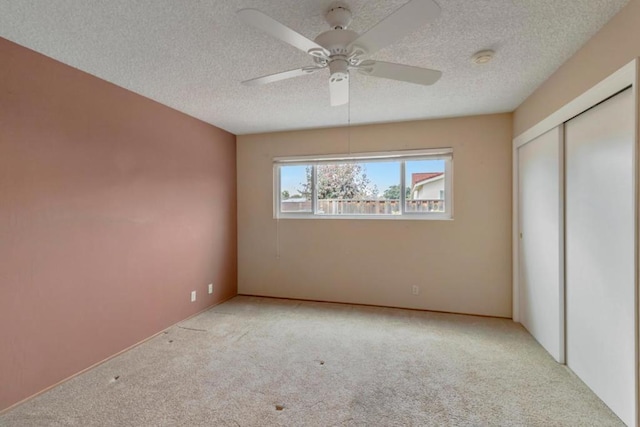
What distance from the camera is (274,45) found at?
6.66 ft

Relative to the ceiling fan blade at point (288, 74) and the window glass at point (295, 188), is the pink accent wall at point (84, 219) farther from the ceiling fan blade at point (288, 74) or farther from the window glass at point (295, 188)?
the ceiling fan blade at point (288, 74)

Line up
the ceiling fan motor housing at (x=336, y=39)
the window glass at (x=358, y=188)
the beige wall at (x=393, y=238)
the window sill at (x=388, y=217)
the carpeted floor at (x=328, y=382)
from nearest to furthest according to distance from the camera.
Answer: the ceiling fan motor housing at (x=336, y=39), the carpeted floor at (x=328, y=382), the beige wall at (x=393, y=238), the window sill at (x=388, y=217), the window glass at (x=358, y=188)

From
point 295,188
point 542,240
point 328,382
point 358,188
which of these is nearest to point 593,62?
point 542,240

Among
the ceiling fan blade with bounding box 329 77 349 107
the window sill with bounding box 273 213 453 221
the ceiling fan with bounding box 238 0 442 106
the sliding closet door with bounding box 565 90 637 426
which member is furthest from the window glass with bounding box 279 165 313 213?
the sliding closet door with bounding box 565 90 637 426

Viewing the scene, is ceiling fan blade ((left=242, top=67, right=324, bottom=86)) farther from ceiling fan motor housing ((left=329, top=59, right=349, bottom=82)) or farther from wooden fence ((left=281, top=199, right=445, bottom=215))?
wooden fence ((left=281, top=199, right=445, bottom=215))

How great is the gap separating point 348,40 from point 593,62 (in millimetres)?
1686

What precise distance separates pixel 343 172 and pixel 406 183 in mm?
849

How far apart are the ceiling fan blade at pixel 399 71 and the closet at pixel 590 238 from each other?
1.04 meters

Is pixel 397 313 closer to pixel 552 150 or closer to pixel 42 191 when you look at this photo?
pixel 552 150

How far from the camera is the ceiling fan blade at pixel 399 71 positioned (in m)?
1.71

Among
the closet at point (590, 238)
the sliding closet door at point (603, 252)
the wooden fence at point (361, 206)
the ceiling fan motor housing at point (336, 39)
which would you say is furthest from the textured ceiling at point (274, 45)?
the wooden fence at point (361, 206)

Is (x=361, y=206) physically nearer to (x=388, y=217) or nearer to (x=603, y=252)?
(x=388, y=217)

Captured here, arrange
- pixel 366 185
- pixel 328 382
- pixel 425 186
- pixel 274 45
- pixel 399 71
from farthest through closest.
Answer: pixel 366 185, pixel 425 186, pixel 328 382, pixel 274 45, pixel 399 71

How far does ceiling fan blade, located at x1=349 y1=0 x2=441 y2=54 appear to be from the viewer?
48.0 inches
